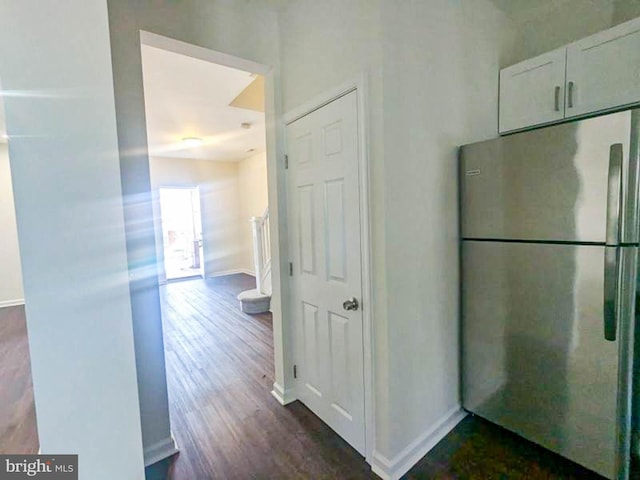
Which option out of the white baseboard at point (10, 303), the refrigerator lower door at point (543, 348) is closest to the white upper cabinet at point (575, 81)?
the refrigerator lower door at point (543, 348)

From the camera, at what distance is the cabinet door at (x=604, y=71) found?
164 centimetres

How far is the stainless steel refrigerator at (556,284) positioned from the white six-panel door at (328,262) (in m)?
0.78

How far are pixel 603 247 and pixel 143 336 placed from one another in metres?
2.40

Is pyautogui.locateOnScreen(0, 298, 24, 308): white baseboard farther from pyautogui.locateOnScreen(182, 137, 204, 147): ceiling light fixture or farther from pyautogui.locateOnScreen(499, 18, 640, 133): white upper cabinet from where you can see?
pyautogui.locateOnScreen(499, 18, 640, 133): white upper cabinet

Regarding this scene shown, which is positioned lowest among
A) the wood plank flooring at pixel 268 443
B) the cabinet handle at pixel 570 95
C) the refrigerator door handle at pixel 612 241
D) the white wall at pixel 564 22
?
the wood plank flooring at pixel 268 443

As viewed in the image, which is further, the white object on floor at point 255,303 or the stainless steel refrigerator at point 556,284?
the white object on floor at point 255,303

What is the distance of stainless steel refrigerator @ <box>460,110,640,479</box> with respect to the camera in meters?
1.35

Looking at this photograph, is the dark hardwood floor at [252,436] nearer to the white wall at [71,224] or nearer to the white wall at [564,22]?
the white wall at [71,224]

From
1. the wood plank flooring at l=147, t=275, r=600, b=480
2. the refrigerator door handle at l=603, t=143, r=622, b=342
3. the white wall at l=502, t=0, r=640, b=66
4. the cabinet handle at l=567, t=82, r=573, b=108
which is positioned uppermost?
the white wall at l=502, t=0, r=640, b=66

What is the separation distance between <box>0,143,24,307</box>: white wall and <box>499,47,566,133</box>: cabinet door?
6.74 m

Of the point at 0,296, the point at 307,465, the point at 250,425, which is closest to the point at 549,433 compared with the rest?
the point at 307,465

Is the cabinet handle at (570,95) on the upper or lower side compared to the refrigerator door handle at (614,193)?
upper

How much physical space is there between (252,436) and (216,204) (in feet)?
19.7

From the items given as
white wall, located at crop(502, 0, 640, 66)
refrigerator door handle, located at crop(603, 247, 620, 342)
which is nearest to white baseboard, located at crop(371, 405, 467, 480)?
refrigerator door handle, located at crop(603, 247, 620, 342)
